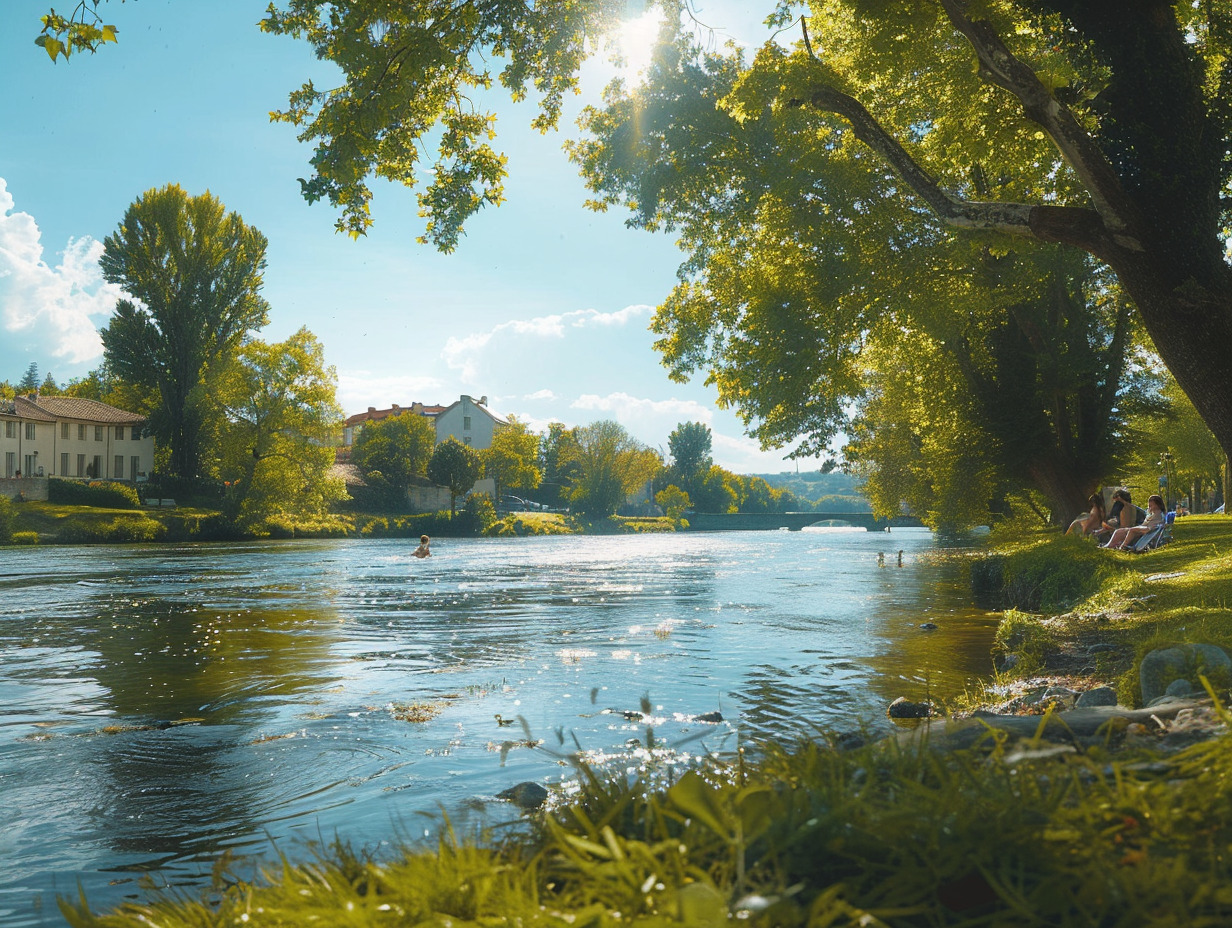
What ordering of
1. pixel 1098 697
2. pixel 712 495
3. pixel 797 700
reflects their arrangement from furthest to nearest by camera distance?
1. pixel 712 495
2. pixel 797 700
3. pixel 1098 697

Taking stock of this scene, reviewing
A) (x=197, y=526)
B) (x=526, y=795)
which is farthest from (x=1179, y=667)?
(x=197, y=526)

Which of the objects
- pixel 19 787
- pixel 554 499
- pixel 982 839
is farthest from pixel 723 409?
pixel 554 499

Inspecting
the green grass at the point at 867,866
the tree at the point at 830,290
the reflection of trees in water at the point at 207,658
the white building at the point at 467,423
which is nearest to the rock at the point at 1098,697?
the green grass at the point at 867,866

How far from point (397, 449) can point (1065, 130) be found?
272ft

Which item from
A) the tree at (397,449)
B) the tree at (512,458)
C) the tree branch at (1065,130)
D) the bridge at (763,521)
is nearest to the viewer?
the tree branch at (1065,130)

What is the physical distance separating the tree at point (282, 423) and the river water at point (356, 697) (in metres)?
40.6

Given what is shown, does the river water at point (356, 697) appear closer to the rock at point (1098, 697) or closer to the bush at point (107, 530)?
the rock at point (1098, 697)

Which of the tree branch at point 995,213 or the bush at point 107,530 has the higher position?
the tree branch at point 995,213

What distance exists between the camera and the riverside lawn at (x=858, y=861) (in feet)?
7.13

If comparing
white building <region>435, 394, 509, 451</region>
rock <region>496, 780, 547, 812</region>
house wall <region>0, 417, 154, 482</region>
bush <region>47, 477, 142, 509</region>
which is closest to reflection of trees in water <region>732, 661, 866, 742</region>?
rock <region>496, 780, 547, 812</region>

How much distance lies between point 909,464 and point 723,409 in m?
18.4

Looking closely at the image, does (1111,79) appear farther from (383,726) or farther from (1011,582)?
(1011,582)

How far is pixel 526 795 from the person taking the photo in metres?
5.52

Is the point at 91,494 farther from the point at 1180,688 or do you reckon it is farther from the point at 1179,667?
the point at 1180,688
